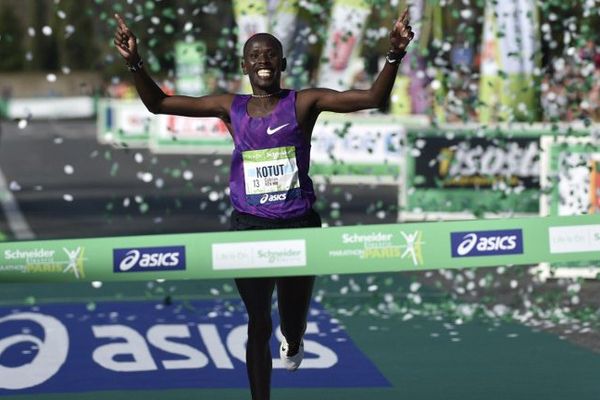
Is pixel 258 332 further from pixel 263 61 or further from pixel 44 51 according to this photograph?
pixel 44 51

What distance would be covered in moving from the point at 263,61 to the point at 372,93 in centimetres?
52

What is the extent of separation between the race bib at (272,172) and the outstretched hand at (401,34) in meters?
0.84

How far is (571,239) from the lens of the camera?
7426 millimetres

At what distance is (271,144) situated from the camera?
7898mm

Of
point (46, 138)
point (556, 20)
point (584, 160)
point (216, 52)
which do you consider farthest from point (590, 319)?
point (46, 138)

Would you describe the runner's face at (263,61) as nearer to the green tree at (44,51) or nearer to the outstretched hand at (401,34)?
the outstretched hand at (401,34)

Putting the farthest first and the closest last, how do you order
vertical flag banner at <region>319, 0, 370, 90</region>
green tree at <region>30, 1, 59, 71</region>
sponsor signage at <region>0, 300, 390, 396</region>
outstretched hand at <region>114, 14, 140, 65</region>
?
green tree at <region>30, 1, 59, 71</region> < vertical flag banner at <region>319, 0, 370, 90</region> < sponsor signage at <region>0, 300, 390, 396</region> < outstretched hand at <region>114, 14, 140, 65</region>

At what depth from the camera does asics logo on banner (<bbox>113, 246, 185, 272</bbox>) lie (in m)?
7.30

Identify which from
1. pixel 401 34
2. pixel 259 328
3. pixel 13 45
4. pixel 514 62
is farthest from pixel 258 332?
pixel 13 45

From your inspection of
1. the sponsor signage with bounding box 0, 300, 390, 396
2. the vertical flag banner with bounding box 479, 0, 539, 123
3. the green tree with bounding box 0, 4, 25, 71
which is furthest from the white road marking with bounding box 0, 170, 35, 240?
the green tree with bounding box 0, 4, 25, 71

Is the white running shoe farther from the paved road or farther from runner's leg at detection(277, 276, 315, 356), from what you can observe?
the paved road

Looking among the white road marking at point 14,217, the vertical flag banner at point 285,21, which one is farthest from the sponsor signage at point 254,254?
the white road marking at point 14,217

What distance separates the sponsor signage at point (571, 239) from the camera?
7418 millimetres

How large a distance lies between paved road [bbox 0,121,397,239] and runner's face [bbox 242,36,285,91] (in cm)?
438
